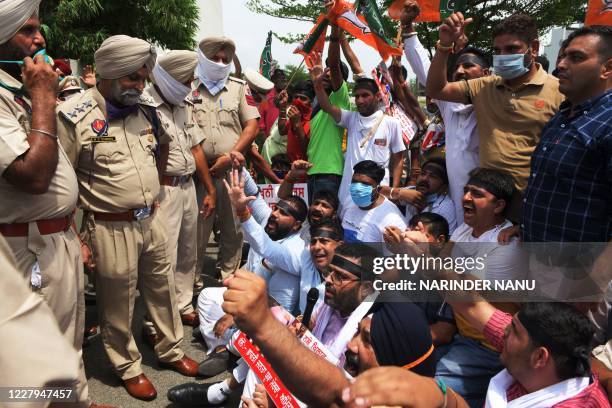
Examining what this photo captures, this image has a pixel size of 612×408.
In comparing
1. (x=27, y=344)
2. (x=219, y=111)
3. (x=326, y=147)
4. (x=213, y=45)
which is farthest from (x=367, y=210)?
(x=27, y=344)

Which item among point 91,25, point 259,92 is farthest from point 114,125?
point 91,25

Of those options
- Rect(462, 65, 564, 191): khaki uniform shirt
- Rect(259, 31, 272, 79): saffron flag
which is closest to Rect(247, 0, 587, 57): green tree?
Rect(259, 31, 272, 79): saffron flag

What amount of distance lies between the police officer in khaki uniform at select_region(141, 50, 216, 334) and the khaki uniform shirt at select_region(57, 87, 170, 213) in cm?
43

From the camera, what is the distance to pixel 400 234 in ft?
8.26

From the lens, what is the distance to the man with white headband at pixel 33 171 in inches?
78.8

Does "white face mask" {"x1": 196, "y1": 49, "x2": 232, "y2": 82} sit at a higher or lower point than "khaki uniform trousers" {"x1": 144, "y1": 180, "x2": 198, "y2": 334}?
higher

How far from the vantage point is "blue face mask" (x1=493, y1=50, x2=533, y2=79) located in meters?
2.66

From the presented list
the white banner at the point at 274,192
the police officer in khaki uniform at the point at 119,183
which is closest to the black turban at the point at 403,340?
the police officer in khaki uniform at the point at 119,183

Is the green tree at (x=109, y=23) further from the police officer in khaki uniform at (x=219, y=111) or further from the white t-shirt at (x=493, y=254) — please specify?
the white t-shirt at (x=493, y=254)

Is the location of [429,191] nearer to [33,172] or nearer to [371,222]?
[371,222]

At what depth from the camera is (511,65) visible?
267 cm

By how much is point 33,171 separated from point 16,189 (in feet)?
0.54

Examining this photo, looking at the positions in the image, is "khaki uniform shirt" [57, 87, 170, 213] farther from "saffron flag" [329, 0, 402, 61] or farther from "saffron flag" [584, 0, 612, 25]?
"saffron flag" [584, 0, 612, 25]

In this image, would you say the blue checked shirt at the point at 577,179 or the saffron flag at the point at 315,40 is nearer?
the blue checked shirt at the point at 577,179
